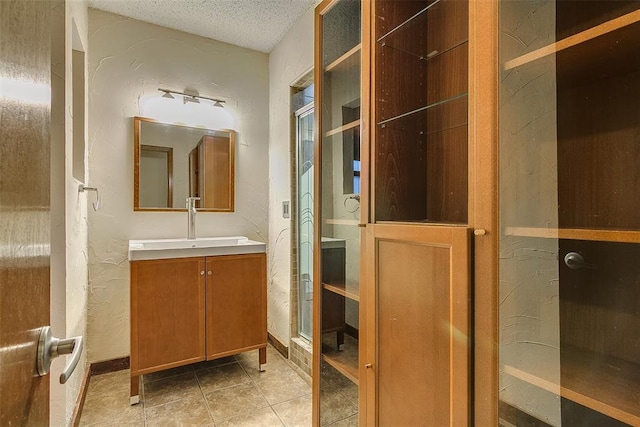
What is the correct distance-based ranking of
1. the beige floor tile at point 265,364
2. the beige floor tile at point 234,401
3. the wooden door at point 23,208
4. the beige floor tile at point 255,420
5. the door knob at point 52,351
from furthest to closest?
the beige floor tile at point 265,364, the beige floor tile at point 234,401, the beige floor tile at point 255,420, the door knob at point 52,351, the wooden door at point 23,208

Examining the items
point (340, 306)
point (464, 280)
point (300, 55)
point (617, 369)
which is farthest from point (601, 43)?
point (300, 55)

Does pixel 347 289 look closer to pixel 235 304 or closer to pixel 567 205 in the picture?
pixel 567 205

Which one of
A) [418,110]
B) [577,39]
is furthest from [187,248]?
[577,39]

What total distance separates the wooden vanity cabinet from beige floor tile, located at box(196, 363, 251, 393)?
0.57ft

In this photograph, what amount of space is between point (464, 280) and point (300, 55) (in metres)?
2.02

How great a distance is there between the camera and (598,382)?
0.79 metres

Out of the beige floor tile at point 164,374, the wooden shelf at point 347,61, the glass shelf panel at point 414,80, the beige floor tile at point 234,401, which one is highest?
the wooden shelf at point 347,61

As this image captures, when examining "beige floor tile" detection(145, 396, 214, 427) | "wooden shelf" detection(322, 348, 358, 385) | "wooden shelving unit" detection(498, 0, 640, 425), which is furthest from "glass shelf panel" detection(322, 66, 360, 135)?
"beige floor tile" detection(145, 396, 214, 427)

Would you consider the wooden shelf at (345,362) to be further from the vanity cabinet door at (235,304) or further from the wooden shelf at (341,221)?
the vanity cabinet door at (235,304)

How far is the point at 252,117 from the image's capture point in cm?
276

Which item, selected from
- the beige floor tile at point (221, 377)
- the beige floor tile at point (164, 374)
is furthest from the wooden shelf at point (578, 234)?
the beige floor tile at point (164, 374)

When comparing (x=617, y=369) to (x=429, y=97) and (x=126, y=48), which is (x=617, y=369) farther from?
(x=126, y=48)

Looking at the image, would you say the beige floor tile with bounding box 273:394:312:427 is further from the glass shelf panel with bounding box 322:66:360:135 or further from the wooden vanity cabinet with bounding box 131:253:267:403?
the glass shelf panel with bounding box 322:66:360:135

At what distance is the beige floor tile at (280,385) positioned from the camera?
199 cm
